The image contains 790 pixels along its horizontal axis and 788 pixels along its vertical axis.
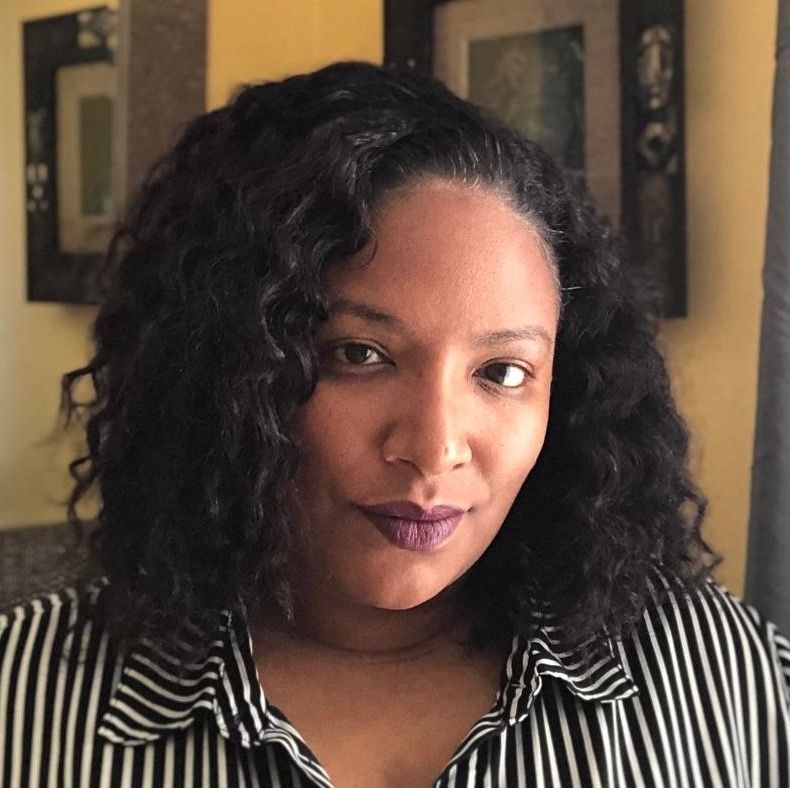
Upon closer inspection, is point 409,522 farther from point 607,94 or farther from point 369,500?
point 607,94

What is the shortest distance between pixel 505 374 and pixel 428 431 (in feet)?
0.36

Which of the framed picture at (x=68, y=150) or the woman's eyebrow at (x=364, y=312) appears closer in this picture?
the woman's eyebrow at (x=364, y=312)

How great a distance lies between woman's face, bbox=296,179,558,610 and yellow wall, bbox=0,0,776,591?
50 cm

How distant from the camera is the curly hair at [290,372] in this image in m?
0.92

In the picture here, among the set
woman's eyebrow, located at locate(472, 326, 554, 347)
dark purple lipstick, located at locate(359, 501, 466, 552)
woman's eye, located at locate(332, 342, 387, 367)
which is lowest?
dark purple lipstick, located at locate(359, 501, 466, 552)

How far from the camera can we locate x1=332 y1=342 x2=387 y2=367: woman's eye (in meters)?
0.91

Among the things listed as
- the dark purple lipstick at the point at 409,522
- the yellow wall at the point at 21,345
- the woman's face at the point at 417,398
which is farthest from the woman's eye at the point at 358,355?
the yellow wall at the point at 21,345

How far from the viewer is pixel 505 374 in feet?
3.13

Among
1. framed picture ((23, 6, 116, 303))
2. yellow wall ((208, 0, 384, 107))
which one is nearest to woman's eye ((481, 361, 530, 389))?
framed picture ((23, 6, 116, 303))

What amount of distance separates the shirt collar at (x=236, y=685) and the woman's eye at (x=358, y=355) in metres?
0.26

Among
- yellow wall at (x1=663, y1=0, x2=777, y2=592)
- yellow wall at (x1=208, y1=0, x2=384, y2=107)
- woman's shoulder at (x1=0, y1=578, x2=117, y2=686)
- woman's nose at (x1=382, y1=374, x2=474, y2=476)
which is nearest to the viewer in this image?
woman's nose at (x1=382, y1=374, x2=474, y2=476)

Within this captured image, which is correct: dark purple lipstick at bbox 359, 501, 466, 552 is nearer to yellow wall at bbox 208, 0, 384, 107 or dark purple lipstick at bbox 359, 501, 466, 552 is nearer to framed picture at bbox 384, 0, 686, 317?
framed picture at bbox 384, 0, 686, 317

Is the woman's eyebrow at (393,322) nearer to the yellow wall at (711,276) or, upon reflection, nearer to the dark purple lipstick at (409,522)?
the dark purple lipstick at (409,522)

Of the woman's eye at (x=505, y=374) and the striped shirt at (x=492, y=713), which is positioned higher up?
the woman's eye at (x=505, y=374)
